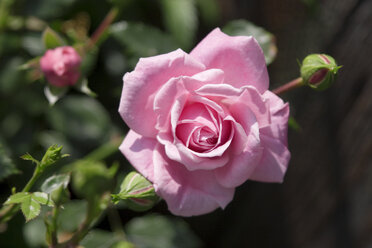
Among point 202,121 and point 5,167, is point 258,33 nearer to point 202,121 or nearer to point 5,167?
point 202,121

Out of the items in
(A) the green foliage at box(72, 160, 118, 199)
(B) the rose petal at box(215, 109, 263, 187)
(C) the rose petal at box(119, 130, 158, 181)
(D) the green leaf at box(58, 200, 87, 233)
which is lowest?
(D) the green leaf at box(58, 200, 87, 233)

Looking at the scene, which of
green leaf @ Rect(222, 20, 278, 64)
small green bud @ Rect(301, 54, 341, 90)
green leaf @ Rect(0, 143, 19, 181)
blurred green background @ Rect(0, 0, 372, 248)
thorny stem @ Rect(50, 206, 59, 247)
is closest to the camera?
thorny stem @ Rect(50, 206, 59, 247)

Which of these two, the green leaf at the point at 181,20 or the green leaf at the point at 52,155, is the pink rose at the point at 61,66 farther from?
the green leaf at the point at 181,20

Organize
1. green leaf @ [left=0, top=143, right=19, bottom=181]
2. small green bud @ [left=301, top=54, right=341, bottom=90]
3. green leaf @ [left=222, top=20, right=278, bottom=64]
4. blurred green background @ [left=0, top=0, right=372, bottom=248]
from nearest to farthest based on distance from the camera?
small green bud @ [left=301, top=54, right=341, bottom=90] → green leaf @ [left=0, top=143, right=19, bottom=181] → green leaf @ [left=222, top=20, right=278, bottom=64] → blurred green background @ [left=0, top=0, right=372, bottom=248]

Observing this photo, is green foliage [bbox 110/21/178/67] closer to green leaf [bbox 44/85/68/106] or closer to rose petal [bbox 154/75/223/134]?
green leaf [bbox 44/85/68/106]

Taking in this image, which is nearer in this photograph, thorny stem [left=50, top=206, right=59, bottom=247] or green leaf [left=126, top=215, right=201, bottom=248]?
thorny stem [left=50, top=206, right=59, bottom=247]

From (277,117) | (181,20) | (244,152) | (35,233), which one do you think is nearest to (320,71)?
(277,117)

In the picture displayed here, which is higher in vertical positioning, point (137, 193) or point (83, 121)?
point (137, 193)

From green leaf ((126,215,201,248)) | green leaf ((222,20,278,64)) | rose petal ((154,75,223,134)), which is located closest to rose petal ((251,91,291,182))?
rose petal ((154,75,223,134))
